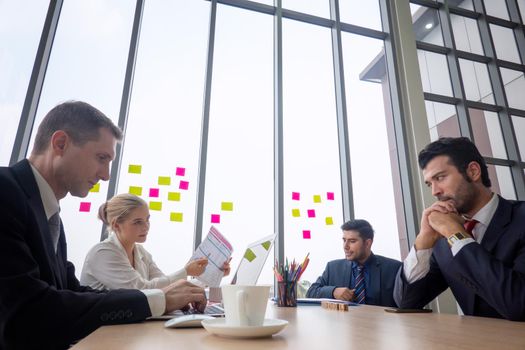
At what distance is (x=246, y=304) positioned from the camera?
607 millimetres

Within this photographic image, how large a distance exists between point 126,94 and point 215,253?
1.56 m

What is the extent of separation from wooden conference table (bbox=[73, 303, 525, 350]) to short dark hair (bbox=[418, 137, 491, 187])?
842mm

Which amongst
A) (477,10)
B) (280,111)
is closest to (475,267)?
(280,111)

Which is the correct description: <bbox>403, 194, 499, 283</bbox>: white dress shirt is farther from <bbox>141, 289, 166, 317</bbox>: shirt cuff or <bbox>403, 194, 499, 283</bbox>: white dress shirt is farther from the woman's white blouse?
the woman's white blouse

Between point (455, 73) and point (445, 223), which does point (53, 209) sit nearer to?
point (445, 223)

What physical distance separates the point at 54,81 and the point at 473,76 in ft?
12.6

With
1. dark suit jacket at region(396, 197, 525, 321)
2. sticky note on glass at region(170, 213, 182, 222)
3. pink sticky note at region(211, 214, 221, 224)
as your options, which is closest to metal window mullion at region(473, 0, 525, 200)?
dark suit jacket at region(396, 197, 525, 321)

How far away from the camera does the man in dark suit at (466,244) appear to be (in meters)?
0.99

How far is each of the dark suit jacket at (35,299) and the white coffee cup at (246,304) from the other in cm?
31

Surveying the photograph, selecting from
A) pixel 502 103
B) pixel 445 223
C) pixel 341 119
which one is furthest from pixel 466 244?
pixel 502 103

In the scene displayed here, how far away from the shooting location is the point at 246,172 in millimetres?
2805

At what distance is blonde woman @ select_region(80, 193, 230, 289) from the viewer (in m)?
1.47

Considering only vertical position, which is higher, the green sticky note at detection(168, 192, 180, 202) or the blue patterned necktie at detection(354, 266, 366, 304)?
the green sticky note at detection(168, 192, 180, 202)

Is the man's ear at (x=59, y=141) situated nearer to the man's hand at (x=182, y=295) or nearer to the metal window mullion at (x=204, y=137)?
the man's hand at (x=182, y=295)
